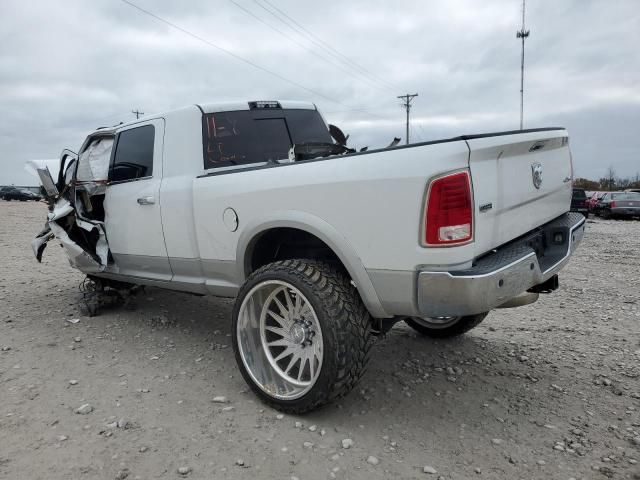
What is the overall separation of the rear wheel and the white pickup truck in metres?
0.02

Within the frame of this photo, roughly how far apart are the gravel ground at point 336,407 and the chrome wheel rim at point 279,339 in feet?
0.64

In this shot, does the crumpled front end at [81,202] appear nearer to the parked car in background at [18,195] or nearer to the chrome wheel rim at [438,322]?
the chrome wheel rim at [438,322]

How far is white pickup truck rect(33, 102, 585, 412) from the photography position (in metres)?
2.43

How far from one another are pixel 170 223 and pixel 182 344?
44.9 inches

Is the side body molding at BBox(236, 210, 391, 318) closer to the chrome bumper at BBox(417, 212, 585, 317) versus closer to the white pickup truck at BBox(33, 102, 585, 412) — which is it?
the white pickup truck at BBox(33, 102, 585, 412)

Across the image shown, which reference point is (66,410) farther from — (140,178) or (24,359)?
(140,178)

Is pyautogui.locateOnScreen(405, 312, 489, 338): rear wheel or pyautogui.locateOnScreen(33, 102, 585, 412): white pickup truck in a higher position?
pyautogui.locateOnScreen(33, 102, 585, 412): white pickup truck

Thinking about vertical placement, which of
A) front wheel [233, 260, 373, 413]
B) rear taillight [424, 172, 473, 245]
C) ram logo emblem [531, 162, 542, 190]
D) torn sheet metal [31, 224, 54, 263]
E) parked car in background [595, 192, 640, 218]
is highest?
ram logo emblem [531, 162, 542, 190]

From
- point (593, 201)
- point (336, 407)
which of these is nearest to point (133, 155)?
point (336, 407)

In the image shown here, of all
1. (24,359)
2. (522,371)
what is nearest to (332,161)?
(522,371)

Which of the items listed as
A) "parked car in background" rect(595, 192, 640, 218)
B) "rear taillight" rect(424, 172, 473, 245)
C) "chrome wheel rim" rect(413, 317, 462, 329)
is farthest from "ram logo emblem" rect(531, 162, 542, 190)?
"parked car in background" rect(595, 192, 640, 218)

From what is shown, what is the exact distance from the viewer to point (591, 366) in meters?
3.71

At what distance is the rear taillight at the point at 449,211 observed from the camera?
237 cm

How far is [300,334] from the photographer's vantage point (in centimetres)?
302
